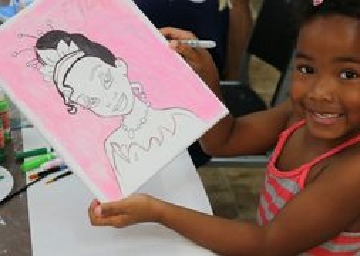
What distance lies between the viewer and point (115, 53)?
3.49ft

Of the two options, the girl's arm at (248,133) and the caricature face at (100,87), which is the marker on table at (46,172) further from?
the girl's arm at (248,133)

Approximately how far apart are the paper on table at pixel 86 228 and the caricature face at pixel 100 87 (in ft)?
0.53

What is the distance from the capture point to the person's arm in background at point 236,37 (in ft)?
7.60

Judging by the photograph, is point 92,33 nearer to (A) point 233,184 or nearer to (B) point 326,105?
(B) point 326,105

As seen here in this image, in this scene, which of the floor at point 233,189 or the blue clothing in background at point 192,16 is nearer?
the blue clothing in background at point 192,16

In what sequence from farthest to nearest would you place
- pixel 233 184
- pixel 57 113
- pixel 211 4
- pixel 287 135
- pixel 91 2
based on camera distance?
1. pixel 233 184
2. pixel 211 4
3. pixel 287 135
4. pixel 91 2
5. pixel 57 113

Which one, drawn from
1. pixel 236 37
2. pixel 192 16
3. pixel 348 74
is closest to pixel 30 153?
pixel 348 74

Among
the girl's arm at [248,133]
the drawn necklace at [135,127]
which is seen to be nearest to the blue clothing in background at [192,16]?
the girl's arm at [248,133]

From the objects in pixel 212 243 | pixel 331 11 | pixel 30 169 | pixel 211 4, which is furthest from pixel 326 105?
pixel 211 4

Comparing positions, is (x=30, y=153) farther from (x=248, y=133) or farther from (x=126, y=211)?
(x=248, y=133)

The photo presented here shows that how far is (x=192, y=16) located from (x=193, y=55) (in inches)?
26.8

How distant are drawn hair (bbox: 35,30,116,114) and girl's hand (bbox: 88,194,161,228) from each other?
155 millimetres

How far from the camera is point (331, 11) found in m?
1.08

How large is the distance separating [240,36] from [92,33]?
1.35 meters
